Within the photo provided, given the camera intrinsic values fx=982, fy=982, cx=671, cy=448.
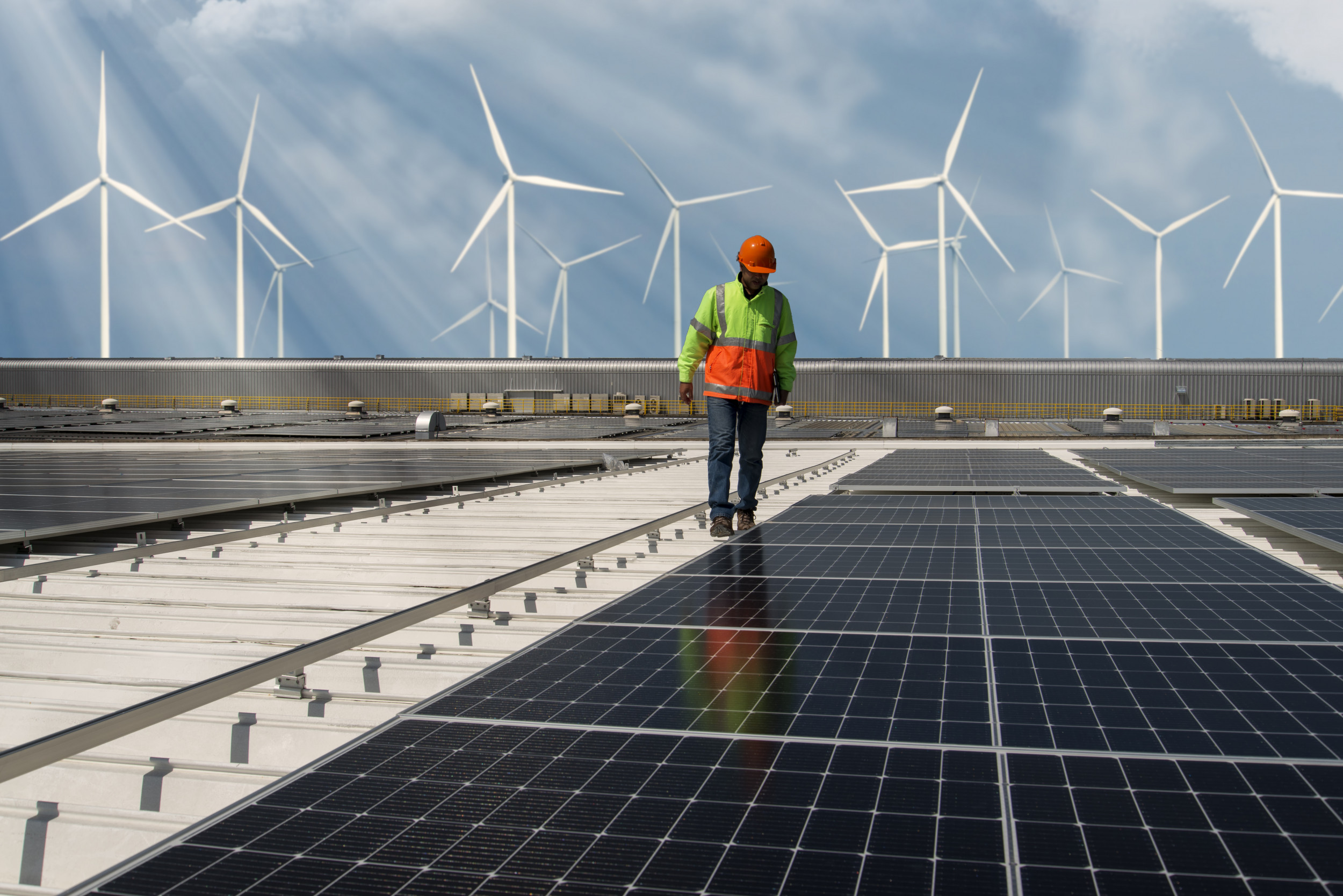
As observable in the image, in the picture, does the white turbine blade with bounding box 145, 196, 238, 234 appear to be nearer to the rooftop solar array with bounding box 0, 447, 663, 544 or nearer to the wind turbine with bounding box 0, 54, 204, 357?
the wind turbine with bounding box 0, 54, 204, 357

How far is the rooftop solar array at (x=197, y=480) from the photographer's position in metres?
7.99

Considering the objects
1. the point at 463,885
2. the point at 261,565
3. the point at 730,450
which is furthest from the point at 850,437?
the point at 463,885

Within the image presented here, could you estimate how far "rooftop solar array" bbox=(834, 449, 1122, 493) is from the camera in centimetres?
1143

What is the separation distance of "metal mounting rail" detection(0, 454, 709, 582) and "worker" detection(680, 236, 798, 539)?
10.8 ft

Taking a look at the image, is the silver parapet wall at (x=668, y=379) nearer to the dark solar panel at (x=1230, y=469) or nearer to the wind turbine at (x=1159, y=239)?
the wind turbine at (x=1159, y=239)

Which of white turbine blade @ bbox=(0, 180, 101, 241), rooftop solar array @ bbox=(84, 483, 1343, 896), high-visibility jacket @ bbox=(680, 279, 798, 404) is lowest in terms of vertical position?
rooftop solar array @ bbox=(84, 483, 1343, 896)

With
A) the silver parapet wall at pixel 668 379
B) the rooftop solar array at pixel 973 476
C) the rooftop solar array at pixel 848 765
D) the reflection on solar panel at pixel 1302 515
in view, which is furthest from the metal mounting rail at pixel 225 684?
the silver parapet wall at pixel 668 379

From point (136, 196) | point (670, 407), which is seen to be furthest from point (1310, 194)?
point (136, 196)

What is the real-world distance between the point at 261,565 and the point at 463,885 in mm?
5165

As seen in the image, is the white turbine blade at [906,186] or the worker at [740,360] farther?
the white turbine blade at [906,186]

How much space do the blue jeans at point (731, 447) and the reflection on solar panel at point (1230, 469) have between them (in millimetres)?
4576

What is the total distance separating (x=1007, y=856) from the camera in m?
2.28

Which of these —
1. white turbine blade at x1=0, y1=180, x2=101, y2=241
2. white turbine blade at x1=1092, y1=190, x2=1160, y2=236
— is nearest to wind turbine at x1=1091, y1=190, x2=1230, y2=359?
white turbine blade at x1=1092, y1=190, x2=1160, y2=236

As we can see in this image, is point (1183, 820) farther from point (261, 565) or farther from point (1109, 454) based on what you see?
point (1109, 454)
